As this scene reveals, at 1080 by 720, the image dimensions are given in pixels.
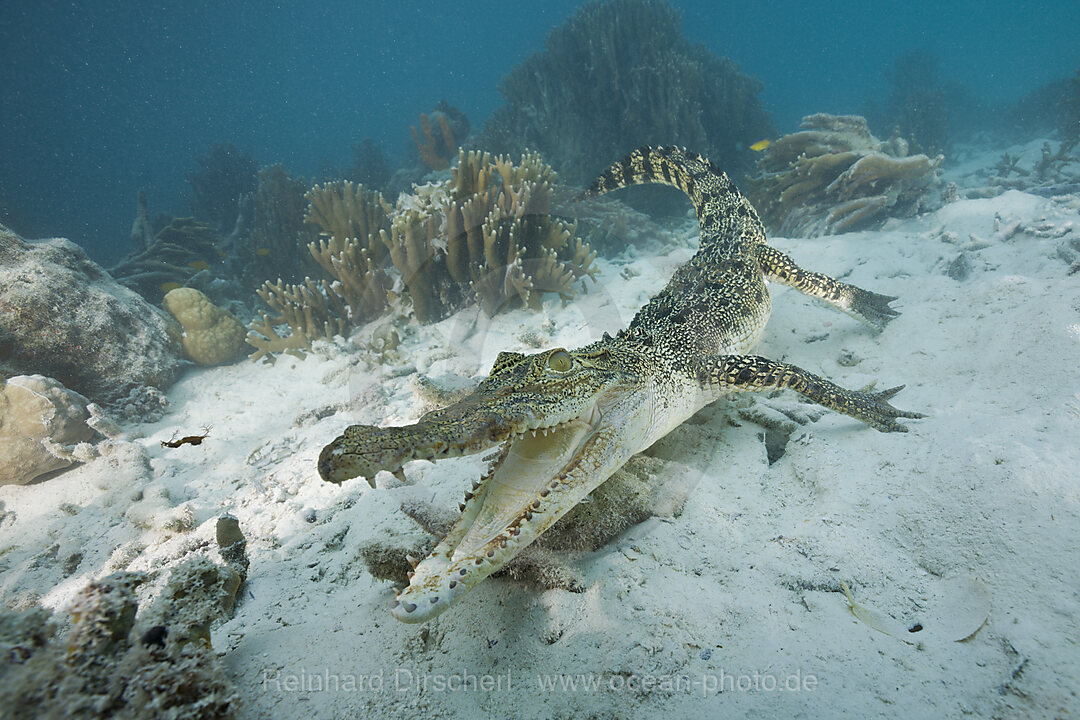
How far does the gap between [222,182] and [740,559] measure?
863 inches

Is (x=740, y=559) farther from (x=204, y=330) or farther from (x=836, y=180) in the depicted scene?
(x=836, y=180)

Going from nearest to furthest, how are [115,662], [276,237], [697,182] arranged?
[115,662] → [697,182] → [276,237]

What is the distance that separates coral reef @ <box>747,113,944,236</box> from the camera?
7027mm

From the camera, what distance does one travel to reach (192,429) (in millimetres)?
4738

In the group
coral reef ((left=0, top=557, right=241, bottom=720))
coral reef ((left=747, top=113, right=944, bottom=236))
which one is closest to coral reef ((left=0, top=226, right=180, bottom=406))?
coral reef ((left=0, top=557, right=241, bottom=720))

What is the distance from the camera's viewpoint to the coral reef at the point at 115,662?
3.49ft

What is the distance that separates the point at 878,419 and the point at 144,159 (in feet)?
230

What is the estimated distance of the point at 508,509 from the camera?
2.04m

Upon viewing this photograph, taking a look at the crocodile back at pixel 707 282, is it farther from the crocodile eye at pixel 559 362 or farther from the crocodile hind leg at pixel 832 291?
the crocodile eye at pixel 559 362

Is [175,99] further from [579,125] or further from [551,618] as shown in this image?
[551,618]

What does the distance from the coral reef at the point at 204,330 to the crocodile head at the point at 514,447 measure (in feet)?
19.1

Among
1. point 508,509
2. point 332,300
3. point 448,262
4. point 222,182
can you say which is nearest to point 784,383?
point 508,509

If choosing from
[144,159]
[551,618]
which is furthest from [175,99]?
[551,618]

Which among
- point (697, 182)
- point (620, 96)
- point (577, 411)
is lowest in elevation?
point (577, 411)
